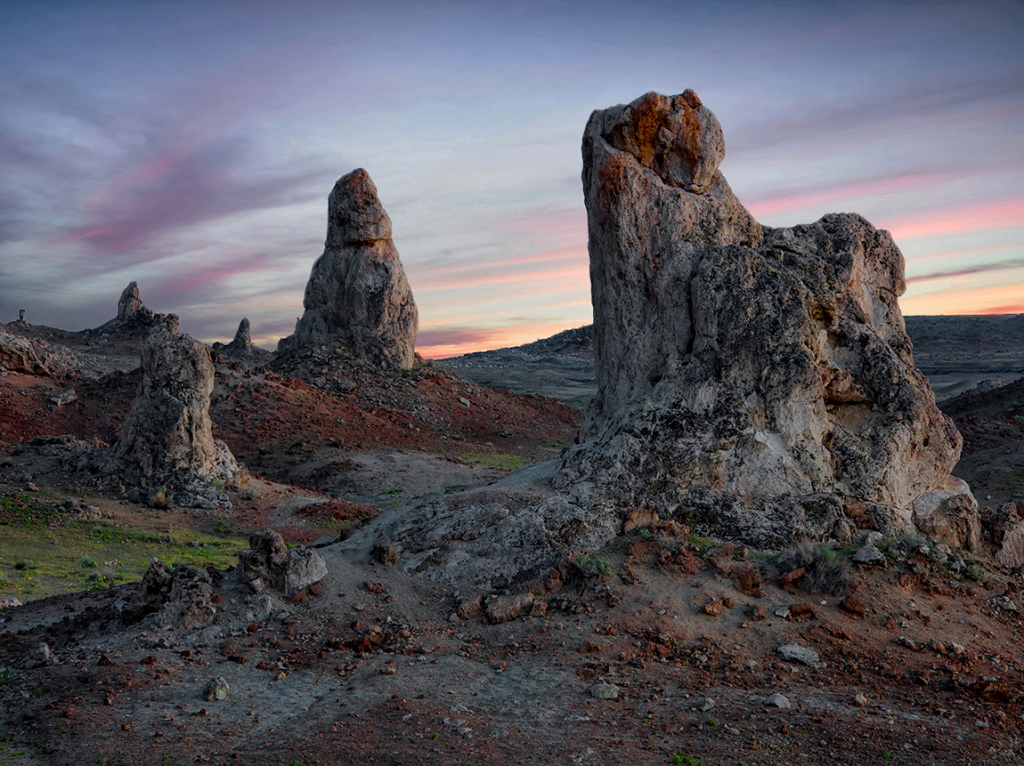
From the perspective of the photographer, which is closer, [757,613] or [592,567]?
[757,613]

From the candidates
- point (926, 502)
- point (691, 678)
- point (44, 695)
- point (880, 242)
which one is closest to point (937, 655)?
point (691, 678)

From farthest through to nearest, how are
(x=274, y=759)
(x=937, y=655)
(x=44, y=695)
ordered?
(x=937, y=655)
(x=44, y=695)
(x=274, y=759)

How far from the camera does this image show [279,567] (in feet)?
35.6

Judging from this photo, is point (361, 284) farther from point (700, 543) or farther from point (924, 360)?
point (924, 360)

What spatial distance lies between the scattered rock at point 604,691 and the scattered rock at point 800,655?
2190mm

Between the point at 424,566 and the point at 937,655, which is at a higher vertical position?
the point at 424,566

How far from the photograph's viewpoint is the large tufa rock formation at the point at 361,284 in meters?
41.5

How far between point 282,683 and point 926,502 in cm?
992

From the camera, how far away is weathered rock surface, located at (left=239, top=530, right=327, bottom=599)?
1062cm

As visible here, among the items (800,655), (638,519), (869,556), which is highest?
(638,519)

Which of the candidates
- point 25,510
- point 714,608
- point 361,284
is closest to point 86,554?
point 25,510

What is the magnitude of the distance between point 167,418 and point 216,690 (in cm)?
1528

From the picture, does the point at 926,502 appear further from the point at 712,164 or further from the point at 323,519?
the point at 323,519

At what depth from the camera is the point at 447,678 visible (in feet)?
28.7
